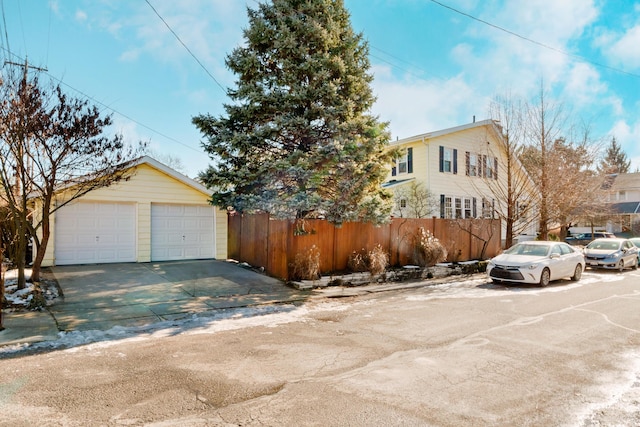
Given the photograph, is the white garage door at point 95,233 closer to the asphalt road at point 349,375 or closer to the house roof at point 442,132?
the asphalt road at point 349,375

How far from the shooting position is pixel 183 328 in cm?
674

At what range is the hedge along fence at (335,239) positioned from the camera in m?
11.6

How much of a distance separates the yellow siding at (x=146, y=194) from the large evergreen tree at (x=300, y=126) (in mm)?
2595

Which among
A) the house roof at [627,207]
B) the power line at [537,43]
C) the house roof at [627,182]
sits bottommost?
the house roof at [627,207]

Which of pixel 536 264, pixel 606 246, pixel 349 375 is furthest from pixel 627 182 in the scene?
pixel 349 375

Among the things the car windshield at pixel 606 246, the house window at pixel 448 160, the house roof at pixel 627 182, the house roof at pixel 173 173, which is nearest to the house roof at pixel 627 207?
the house roof at pixel 627 182

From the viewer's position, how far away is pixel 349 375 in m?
4.59

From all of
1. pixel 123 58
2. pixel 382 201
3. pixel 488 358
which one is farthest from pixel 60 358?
pixel 123 58

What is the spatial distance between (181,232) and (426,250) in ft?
30.4

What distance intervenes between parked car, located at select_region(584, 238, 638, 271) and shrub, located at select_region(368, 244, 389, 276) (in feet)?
33.1

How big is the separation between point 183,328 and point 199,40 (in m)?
10.7

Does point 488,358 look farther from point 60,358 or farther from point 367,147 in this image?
point 367,147

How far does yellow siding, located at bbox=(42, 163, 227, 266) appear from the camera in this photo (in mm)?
13477

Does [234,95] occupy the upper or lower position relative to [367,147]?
upper
